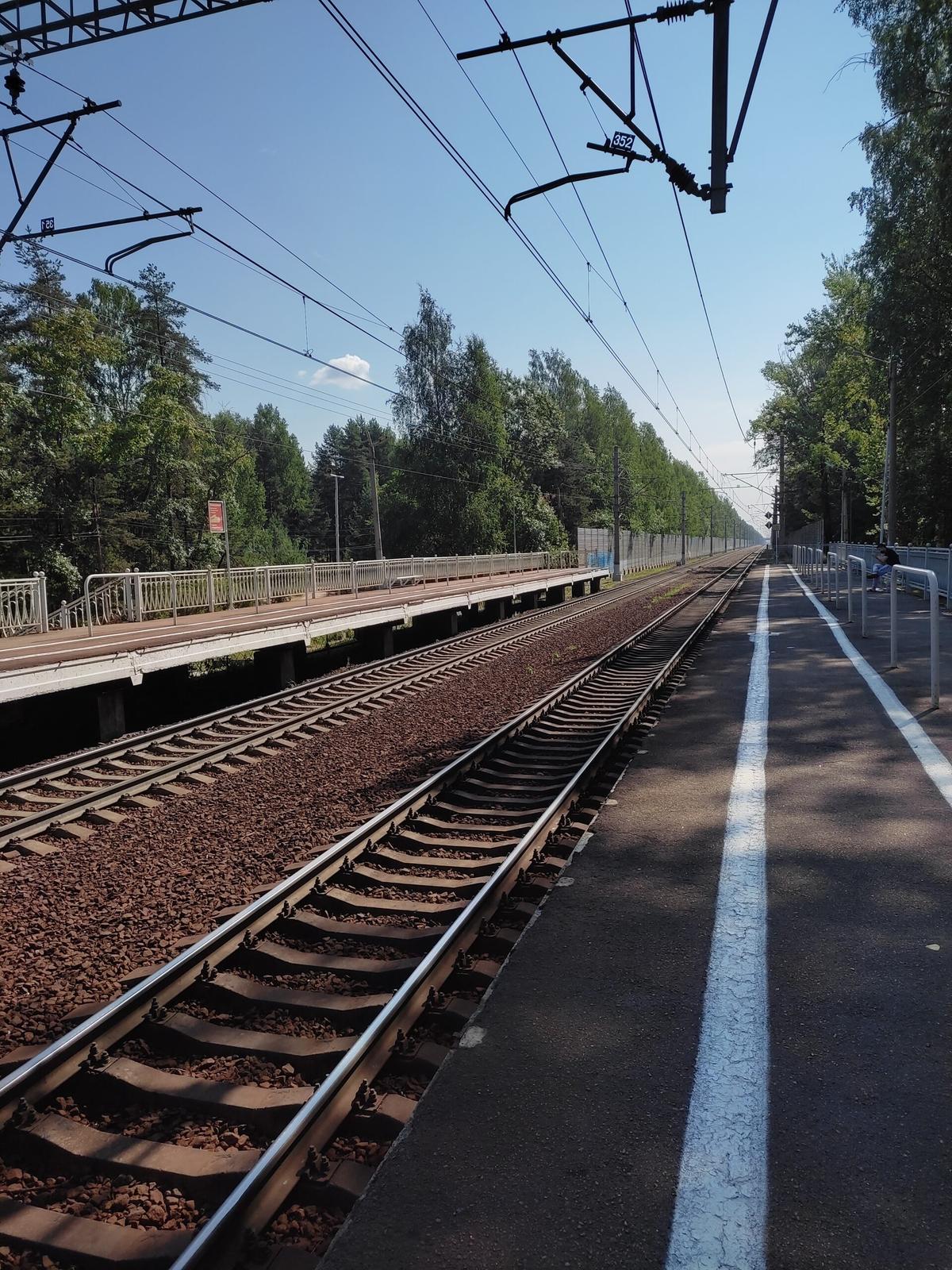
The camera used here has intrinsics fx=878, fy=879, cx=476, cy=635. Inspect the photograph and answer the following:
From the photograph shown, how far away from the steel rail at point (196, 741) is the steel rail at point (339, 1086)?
393 centimetres

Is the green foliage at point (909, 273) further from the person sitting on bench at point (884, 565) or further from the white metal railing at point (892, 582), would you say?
the person sitting on bench at point (884, 565)

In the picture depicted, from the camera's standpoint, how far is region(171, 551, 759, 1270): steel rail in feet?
8.05

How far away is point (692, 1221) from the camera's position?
8.24 ft

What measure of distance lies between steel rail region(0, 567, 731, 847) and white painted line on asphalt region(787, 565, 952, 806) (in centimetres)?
661

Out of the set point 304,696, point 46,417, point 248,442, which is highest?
point 248,442

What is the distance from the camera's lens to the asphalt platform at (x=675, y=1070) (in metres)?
2.47

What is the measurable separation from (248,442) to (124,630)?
102 metres

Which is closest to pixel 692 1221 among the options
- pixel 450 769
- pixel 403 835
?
pixel 403 835

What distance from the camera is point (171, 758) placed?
9359 mm

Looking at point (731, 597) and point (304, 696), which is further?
point (731, 597)

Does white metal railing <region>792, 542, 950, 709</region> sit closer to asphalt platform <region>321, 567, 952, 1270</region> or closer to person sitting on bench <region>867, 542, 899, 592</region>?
person sitting on bench <region>867, 542, 899, 592</region>

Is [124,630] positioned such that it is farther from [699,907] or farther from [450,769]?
[699,907]

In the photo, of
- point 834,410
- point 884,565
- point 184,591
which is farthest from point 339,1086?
point 834,410

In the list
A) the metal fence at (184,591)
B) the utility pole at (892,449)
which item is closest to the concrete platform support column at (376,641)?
the metal fence at (184,591)
